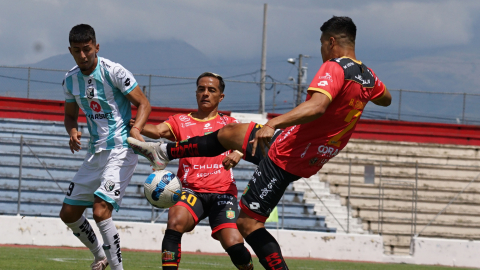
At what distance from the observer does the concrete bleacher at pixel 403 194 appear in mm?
16625

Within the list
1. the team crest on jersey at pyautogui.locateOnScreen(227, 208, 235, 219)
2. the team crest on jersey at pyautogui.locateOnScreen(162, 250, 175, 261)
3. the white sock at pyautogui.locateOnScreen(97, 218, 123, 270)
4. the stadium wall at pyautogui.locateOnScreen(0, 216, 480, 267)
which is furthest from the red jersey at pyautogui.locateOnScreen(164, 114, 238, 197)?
the stadium wall at pyautogui.locateOnScreen(0, 216, 480, 267)

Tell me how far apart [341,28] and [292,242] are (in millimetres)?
9662

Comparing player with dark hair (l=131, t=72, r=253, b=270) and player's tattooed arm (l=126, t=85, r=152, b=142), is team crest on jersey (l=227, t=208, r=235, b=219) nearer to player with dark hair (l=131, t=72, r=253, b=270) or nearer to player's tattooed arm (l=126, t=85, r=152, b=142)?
player with dark hair (l=131, t=72, r=253, b=270)

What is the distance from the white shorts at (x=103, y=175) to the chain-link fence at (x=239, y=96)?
42.9ft

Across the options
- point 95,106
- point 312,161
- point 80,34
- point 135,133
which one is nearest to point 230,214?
point 135,133

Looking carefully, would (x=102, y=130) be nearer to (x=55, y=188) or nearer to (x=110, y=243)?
(x=110, y=243)

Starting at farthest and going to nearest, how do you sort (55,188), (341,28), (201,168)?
(55,188) → (201,168) → (341,28)

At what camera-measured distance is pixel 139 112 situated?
5.80m

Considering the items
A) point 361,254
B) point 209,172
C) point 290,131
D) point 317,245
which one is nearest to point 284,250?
point 317,245

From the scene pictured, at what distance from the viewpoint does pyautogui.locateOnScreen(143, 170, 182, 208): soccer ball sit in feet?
18.4

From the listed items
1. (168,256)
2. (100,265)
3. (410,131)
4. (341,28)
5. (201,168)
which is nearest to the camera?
(341,28)

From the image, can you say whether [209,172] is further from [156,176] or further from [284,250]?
[284,250]

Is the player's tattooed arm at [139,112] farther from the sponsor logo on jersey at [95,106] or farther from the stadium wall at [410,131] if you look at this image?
the stadium wall at [410,131]

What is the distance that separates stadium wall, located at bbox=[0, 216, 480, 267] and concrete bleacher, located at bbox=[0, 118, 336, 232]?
0.97 meters
